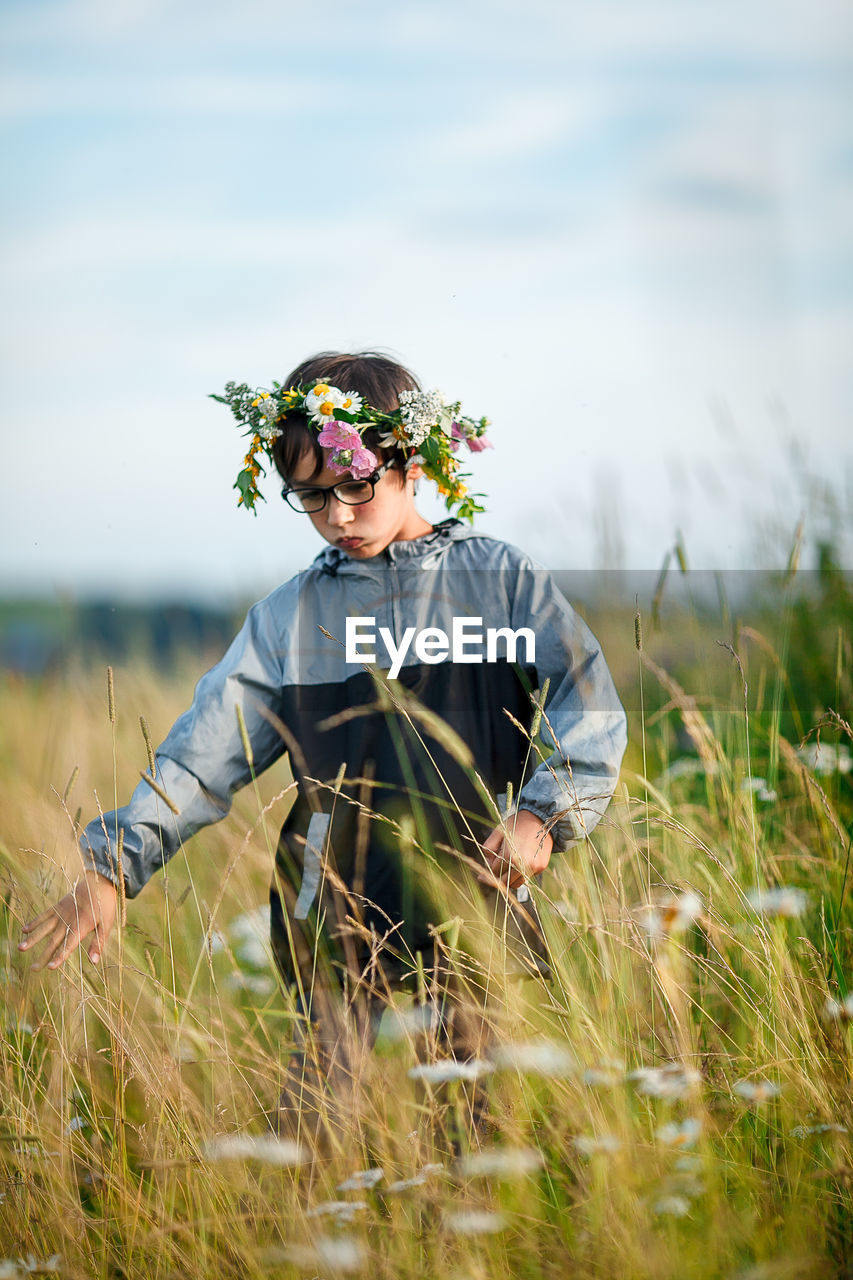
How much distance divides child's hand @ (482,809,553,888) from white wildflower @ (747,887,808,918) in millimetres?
369

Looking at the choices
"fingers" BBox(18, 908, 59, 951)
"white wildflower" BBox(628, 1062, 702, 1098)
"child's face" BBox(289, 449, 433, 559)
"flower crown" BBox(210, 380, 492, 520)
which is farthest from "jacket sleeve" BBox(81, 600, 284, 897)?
"white wildflower" BBox(628, 1062, 702, 1098)

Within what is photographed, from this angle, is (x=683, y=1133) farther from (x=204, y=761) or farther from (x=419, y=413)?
(x=419, y=413)

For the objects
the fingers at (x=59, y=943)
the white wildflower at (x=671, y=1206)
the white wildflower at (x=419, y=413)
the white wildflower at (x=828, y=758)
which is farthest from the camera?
the white wildflower at (x=828, y=758)

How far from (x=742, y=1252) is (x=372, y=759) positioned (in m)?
0.99

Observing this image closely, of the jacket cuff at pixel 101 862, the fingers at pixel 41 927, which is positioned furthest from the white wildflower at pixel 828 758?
the fingers at pixel 41 927

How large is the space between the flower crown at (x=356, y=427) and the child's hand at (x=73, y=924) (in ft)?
2.82

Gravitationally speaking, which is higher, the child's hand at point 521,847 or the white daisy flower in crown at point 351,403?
the white daisy flower in crown at point 351,403

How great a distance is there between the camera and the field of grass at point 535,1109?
3.89 feet

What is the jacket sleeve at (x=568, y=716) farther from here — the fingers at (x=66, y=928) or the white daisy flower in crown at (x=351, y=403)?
the fingers at (x=66, y=928)

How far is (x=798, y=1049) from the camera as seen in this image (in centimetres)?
144

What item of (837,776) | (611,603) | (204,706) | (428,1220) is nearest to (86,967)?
(204,706)

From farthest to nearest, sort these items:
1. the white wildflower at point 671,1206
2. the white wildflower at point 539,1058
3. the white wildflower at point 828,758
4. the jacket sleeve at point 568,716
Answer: the white wildflower at point 828,758 → the jacket sleeve at point 568,716 → the white wildflower at point 539,1058 → the white wildflower at point 671,1206

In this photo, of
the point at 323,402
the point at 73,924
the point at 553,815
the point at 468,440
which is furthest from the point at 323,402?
the point at 73,924

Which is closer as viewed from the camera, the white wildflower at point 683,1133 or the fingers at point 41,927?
the white wildflower at point 683,1133
